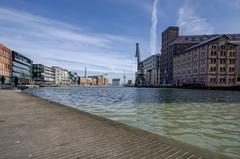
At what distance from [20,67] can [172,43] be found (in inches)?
3986

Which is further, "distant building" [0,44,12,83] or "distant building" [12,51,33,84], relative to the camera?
"distant building" [12,51,33,84]

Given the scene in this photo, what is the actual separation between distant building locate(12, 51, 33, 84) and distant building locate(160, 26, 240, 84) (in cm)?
9952

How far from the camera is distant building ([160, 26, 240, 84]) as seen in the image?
144125mm

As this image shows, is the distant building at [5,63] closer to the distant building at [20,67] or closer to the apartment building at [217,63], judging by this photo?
the distant building at [20,67]

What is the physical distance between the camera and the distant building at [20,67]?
412 feet

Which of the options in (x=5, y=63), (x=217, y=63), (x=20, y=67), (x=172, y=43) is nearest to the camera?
(x=217, y=63)

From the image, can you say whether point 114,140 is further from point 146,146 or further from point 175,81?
point 175,81

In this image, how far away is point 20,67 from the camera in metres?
136

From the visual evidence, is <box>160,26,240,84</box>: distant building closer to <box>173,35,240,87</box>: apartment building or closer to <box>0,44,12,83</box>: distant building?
<box>173,35,240,87</box>: apartment building

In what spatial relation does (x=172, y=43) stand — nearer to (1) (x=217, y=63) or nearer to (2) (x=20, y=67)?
(1) (x=217, y=63)

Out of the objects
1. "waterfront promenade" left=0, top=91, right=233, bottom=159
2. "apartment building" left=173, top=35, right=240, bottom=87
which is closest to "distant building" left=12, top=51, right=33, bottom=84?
"apartment building" left=173, top=35, right=240, bottom=87

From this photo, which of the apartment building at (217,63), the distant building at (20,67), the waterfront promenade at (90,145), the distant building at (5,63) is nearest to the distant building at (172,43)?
the apartment building at (217,63)

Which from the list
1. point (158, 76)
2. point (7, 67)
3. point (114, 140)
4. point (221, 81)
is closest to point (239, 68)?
point (221, 81)

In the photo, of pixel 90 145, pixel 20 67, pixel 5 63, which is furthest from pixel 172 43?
pixel 90 145
